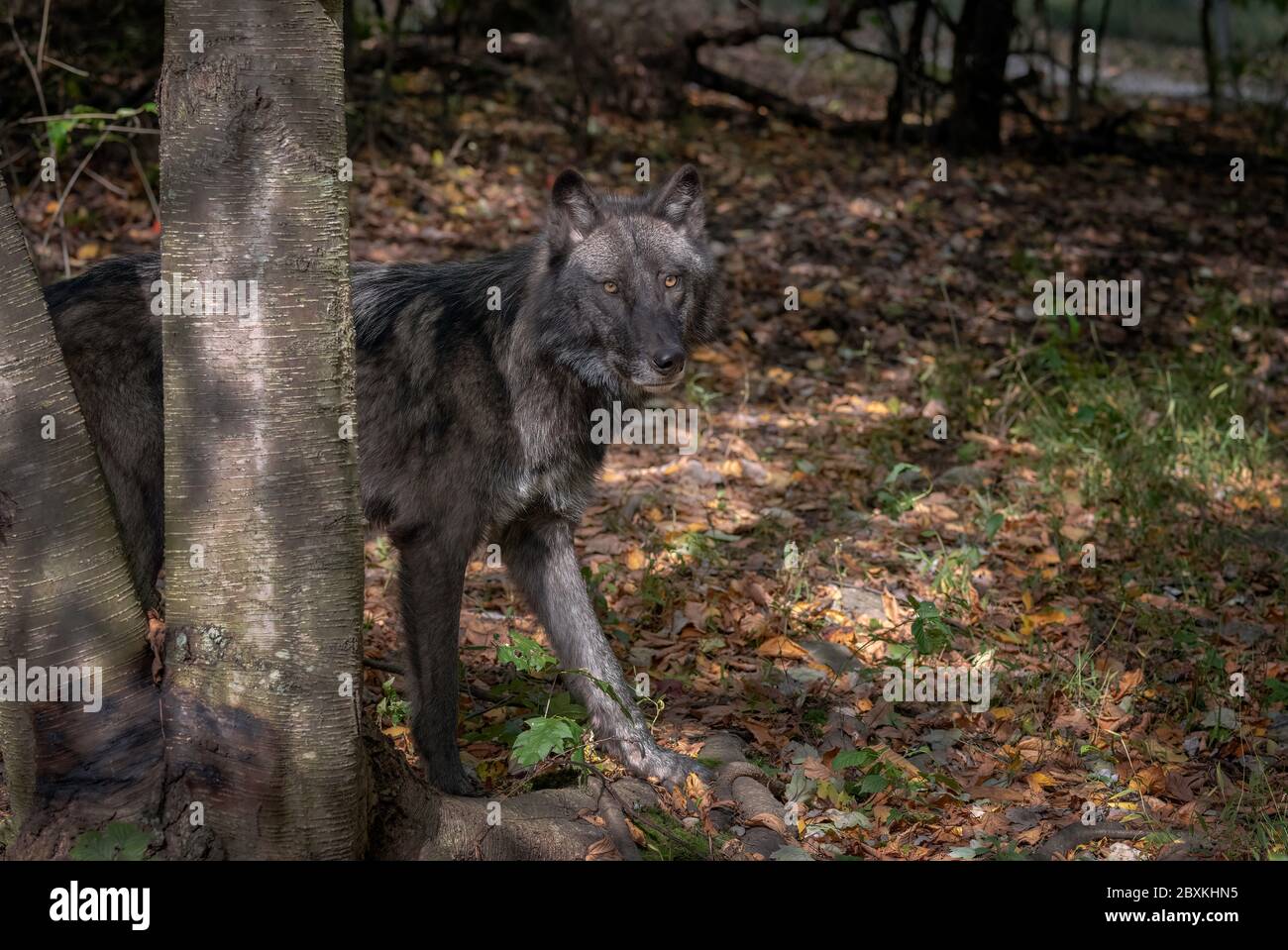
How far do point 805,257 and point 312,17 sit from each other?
7.98 metres

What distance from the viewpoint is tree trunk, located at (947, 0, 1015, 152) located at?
43.2ft

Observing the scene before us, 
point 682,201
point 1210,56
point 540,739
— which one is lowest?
point 540,739

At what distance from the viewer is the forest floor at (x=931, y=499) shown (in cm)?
489

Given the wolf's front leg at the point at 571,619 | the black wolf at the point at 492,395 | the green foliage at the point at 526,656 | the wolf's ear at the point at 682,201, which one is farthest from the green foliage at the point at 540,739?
the wolf's ear at the point at 682,201

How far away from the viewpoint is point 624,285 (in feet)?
16.8

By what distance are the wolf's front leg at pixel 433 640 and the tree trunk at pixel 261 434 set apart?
1225mm

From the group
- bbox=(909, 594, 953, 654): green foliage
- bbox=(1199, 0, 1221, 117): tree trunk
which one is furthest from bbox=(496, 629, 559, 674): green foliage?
bbox=(1199, 0, 1221, 117): tree trunk

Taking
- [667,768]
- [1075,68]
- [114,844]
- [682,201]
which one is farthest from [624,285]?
[1075,68]

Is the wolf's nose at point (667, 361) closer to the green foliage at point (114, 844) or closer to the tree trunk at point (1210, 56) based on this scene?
the green foliage at point (114, 844)

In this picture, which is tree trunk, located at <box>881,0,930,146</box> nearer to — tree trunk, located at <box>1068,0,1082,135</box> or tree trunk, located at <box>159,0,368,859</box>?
tree trunk, located at <box>1068,0,1082,135</box>

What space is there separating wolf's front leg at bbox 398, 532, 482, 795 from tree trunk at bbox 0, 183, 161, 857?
1.41 m

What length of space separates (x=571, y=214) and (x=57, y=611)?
2.72 metres

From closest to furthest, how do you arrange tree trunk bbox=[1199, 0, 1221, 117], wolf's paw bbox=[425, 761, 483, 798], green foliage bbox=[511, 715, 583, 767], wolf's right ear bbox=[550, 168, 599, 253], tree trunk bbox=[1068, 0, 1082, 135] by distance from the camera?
green foliage bbox=[511, 715, 583, 767], wolf's paw bbox=[425, 761, 483, 798], wolf's right ear bbox=[550, 168, 599, 253], tree trunk bbox=[1068, 0, 1082, 135], tree trunk bbox=[1199, 0, 1221, 117]

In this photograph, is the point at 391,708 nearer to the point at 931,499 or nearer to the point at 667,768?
the point at 667,768
